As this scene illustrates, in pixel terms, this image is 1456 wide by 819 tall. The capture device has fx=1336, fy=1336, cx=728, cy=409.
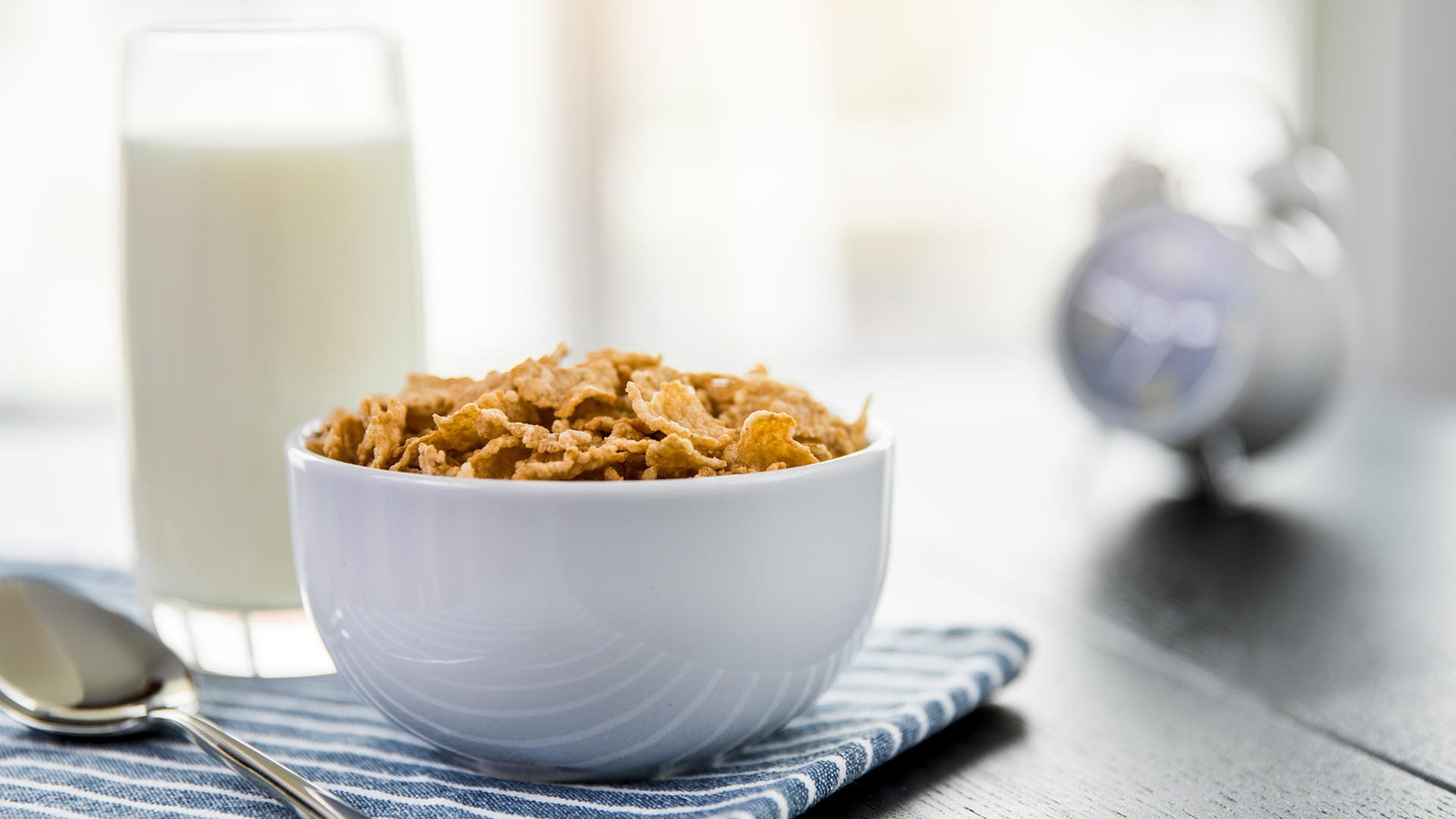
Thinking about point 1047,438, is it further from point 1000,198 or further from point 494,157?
point 1000,198

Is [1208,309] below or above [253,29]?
below

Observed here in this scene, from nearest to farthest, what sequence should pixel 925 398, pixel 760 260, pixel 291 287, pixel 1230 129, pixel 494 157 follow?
pixel 291 287
pixel 925 398
pixel 494 157
pixel 760 260
pixel 1230 129

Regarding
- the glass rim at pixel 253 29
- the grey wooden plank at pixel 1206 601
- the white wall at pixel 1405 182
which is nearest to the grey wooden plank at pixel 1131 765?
the grey wooden plank at pixel 1206 601

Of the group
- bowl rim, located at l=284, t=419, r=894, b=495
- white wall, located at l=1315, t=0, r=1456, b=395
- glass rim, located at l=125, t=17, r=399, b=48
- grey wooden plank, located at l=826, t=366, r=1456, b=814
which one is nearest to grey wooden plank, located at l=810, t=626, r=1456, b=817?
grey wooden plank, located at l=826, t=366, r=1456, b=814

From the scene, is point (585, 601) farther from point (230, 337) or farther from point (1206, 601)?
point (1206, 601)

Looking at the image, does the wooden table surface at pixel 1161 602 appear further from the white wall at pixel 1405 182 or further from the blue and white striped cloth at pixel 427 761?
the white wall at pixel 1405 182

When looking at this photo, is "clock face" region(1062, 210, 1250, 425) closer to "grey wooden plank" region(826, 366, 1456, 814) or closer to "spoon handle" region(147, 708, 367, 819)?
"grey wooden plank" region(826, 366, 1456, 814)

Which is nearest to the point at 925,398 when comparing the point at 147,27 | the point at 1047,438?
the point at 1047,438

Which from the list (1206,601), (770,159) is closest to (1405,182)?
(770,159)
